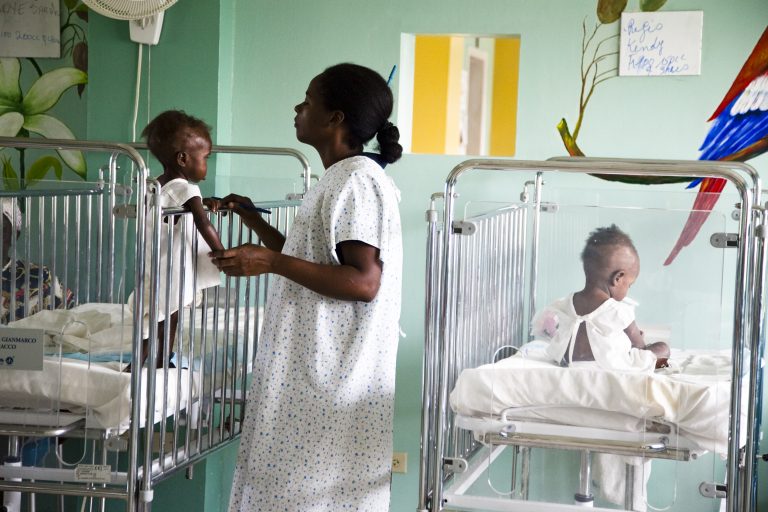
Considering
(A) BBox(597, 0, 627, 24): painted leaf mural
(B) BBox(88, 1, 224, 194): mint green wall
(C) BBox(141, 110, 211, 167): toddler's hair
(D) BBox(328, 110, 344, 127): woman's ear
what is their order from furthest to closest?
(B) BBox(88, 1, 224, 194): mint green wall → (A) BBox(597, 0, 627, 24): painted leaf mural → (C) BBox(141, 110, 211, 167): toddler's hair → (D) BBox(328, 110, 344, 127): woman's ear

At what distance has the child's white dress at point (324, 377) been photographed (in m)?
1.99

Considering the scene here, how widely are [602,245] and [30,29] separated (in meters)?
2.46

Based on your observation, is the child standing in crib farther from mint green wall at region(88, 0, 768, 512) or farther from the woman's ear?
mint green wall at region(88, 0, 768, 512)

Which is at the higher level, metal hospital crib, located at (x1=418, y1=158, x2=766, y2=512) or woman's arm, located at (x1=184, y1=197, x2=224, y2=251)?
woman's arm, located at (x1=184, y1=197, x2=224, y2=251)

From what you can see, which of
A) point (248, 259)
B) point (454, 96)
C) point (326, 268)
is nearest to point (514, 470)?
point (326, 268)

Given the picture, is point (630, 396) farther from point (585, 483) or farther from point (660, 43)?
point (660, 43)

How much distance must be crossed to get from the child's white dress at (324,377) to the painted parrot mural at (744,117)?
150 cm

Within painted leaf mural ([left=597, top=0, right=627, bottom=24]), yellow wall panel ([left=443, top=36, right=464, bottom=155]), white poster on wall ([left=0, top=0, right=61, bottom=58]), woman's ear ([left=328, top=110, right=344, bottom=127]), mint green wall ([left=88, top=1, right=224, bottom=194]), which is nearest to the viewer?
woman's ear ([left=328, top=110, right=344, bottom=127])

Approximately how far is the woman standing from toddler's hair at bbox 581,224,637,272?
1.27ft

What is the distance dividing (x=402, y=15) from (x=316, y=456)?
5.93 ft

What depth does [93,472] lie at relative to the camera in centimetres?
217

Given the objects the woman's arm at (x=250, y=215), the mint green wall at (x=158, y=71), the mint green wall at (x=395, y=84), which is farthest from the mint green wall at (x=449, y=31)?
the woman's arm at (x=250, y=215)

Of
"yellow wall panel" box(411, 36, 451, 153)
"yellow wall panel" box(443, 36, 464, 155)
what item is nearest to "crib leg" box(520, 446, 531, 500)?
"yellow wall panel" box(411, 36, 451, 153)

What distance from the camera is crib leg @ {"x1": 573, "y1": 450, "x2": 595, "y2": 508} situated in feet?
6.99
